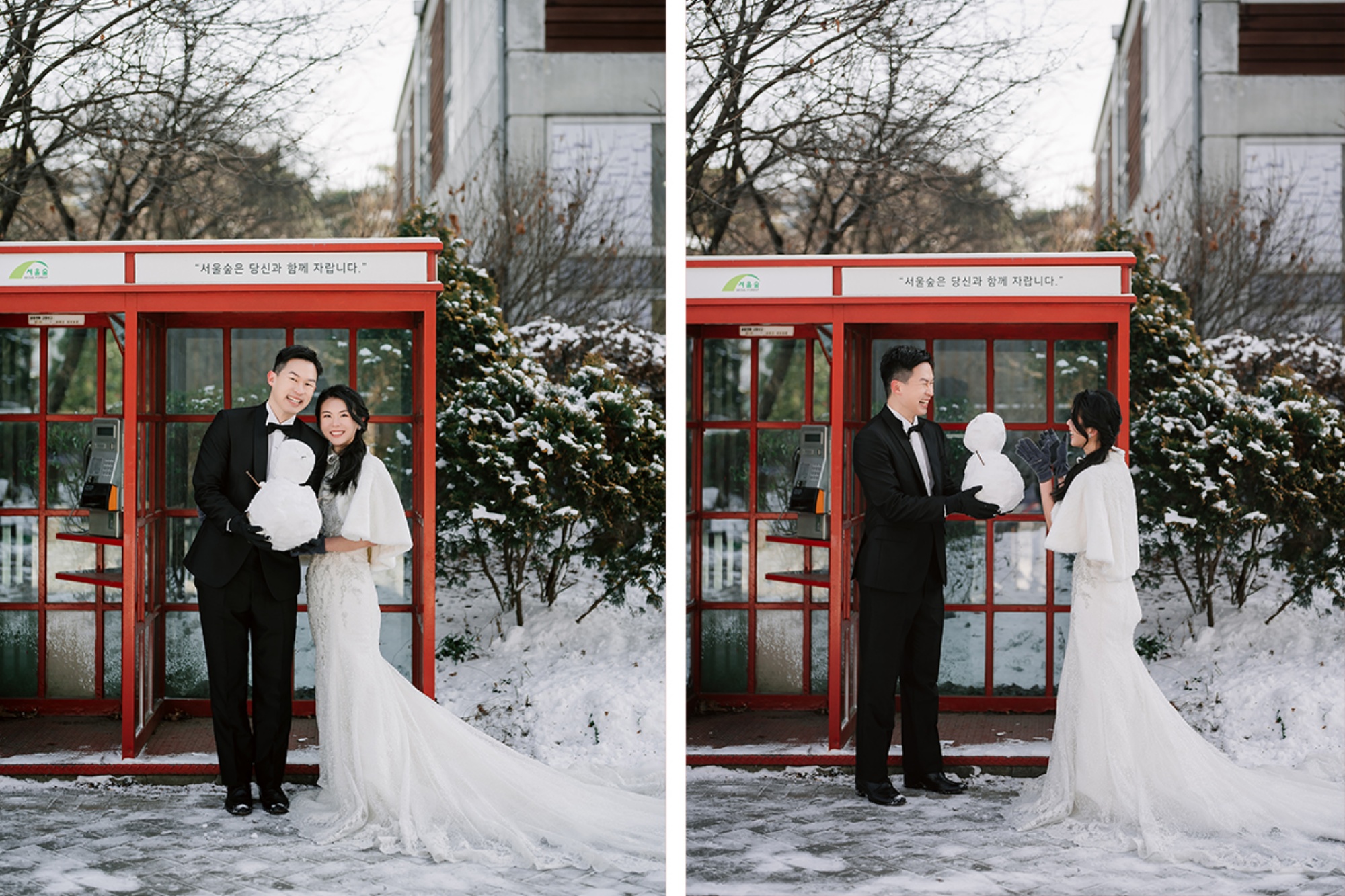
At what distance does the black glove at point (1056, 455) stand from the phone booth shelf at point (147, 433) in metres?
2.21

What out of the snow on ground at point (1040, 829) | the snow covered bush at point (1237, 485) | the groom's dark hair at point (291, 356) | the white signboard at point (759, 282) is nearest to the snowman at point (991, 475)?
the white signboard at point (759, 282)

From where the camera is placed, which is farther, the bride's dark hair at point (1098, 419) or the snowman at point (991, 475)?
the snowman at point (991, 475)

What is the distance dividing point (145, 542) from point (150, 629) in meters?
0.36

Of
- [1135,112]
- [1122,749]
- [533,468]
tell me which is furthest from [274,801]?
[1135,112]

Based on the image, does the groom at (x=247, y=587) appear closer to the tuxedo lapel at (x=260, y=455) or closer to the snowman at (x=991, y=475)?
the tuxedo lapel at (x=260, y=455)

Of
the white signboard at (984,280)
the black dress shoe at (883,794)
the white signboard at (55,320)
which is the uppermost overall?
the white signboard at (984,280)

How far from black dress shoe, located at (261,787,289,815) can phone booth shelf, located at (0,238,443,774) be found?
24cm

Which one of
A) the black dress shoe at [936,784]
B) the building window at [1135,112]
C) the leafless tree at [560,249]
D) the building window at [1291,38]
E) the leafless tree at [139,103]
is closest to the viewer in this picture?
the black dress shoe at [936,784]

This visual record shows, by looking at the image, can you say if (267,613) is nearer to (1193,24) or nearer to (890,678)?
(890,678)

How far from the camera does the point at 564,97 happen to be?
5.93 metres

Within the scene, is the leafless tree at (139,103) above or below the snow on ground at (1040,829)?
above

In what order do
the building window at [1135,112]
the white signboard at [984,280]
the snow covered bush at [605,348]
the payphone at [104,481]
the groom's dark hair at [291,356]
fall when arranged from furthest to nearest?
1. the snow covered bush at [605,348]
2. the building window at [1135,112]
3. the payphone at [104,481]
4. the white signboard at [984,280]
5. the groom's dark hair at [291,356]

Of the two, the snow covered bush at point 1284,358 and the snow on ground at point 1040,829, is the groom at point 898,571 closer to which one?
the snow on ground at point 1040,829

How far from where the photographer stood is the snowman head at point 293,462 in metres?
3.70
